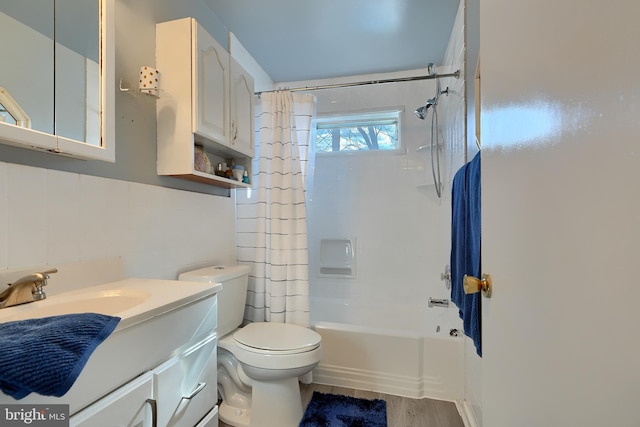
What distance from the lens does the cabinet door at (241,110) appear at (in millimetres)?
1727

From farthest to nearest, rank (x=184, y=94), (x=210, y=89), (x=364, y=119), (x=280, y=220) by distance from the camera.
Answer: (x=364, y=119) < (x=280, y=220) < (x=210, y=89) < (x=184, y=94)

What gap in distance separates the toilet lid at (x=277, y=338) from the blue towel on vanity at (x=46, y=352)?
3.05 ft

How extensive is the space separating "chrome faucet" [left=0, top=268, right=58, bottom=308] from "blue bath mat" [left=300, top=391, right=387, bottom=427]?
1341 mm

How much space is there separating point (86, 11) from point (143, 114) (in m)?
0.41

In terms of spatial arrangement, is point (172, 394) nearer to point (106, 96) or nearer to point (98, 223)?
point (98, 223)

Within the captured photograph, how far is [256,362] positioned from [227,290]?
414 millimetres

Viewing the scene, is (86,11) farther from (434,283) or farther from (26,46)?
(434,283)

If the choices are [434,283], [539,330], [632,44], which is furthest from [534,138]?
[434,283]

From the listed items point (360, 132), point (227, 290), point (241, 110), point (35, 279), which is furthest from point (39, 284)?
point (360, 132)

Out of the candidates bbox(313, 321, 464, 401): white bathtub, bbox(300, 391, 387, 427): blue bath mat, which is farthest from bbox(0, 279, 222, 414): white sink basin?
bbox(313, 321, 464, 401): white bathtub

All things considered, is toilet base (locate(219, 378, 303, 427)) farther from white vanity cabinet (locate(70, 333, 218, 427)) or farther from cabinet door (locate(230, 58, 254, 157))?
cabinet door (locate(230, 58, 254, 157))

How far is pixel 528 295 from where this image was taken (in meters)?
0.54

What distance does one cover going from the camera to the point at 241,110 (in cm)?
181

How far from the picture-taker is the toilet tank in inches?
59.2
